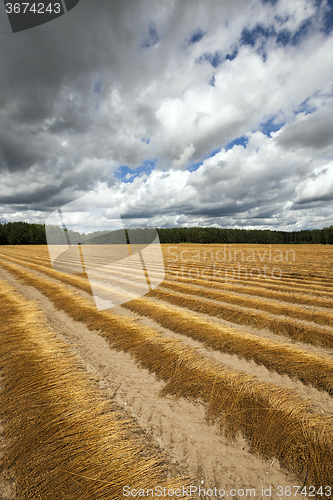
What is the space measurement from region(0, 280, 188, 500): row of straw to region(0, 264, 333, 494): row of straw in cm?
158

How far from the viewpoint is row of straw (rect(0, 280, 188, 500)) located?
9.74 ft

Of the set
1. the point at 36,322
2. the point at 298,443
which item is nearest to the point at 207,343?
the point at 298,443

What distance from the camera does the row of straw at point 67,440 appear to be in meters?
2.97

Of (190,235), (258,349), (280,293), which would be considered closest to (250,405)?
(258,349)

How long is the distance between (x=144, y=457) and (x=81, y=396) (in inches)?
79.0

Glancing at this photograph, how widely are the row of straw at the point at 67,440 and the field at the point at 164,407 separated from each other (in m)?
0.02

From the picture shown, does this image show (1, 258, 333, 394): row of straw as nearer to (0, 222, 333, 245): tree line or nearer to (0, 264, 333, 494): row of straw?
(0, 264, 333, 494): row of straw

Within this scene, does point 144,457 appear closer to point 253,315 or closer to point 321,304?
point 253,315

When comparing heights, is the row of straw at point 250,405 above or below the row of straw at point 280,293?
above

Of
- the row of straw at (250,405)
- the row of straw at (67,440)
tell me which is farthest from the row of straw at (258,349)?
the row of straw at (67,440)

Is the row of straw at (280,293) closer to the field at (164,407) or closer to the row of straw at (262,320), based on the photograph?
the row of straw at (262,320)

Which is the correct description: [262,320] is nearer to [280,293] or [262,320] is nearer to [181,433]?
[280,293]

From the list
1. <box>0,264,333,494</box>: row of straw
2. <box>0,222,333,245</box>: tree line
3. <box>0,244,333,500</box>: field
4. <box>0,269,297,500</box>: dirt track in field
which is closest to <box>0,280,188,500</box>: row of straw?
<box>0,244,333,500</box>: field

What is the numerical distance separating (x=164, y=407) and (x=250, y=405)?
6.01ft
